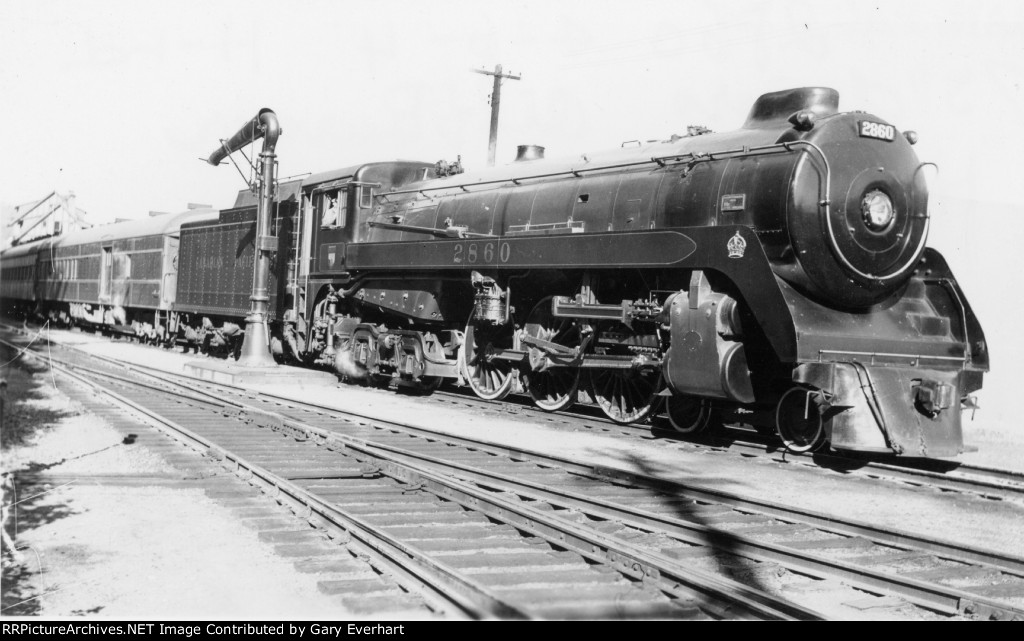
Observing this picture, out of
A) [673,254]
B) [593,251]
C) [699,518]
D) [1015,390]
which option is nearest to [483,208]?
[593,251]

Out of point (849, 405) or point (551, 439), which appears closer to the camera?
point (849, 405)

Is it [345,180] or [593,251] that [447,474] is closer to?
[593,251]

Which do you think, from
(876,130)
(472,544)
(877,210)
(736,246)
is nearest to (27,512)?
(472,544)

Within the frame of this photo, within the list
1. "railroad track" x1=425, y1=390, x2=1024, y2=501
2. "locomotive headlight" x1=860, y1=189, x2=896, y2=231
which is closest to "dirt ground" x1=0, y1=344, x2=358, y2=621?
"railroad track" x1=425, y1=390, x2=1024, y2=501

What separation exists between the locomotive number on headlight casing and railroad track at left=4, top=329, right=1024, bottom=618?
13.8ft

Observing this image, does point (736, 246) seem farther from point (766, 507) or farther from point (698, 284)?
point (766, 507)

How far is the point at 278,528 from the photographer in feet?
17.7

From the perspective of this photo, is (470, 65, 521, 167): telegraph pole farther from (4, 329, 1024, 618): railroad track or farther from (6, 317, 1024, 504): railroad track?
(4, 329, 1024, 618): railroad track

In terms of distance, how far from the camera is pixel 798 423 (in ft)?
29.3

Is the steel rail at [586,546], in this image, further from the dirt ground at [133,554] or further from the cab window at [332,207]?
the cab window at [332,207]

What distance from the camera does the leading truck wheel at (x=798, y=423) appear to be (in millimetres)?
8632

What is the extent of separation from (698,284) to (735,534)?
376 centimetres

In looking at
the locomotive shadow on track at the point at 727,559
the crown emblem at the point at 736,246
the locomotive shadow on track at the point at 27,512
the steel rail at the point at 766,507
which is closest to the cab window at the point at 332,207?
the locomotive shadow on track at the point at 27,512
